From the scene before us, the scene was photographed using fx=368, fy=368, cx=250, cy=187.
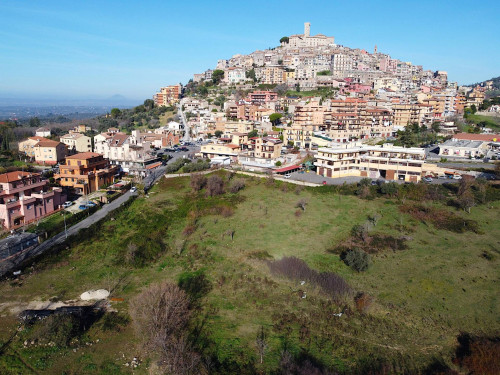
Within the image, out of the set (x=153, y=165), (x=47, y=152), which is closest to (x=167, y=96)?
(x=47, y=152)

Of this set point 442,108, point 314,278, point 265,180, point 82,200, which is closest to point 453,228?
point 314,278

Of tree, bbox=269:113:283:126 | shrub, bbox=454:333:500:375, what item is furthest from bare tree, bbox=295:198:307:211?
tree, bbox=269:113:283:126

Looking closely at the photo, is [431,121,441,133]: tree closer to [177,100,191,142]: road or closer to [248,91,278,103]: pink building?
[248,91,278,103]: pink building

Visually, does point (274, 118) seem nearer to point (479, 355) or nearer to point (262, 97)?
point (262, 97)

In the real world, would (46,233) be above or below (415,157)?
below

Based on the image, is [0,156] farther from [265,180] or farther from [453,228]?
[453,228]

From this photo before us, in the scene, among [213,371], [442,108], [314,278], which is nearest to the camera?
[213,371]

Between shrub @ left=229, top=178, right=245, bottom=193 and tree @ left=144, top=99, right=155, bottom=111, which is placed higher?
tree @ left=144, top=99, right=155, bottom=111
